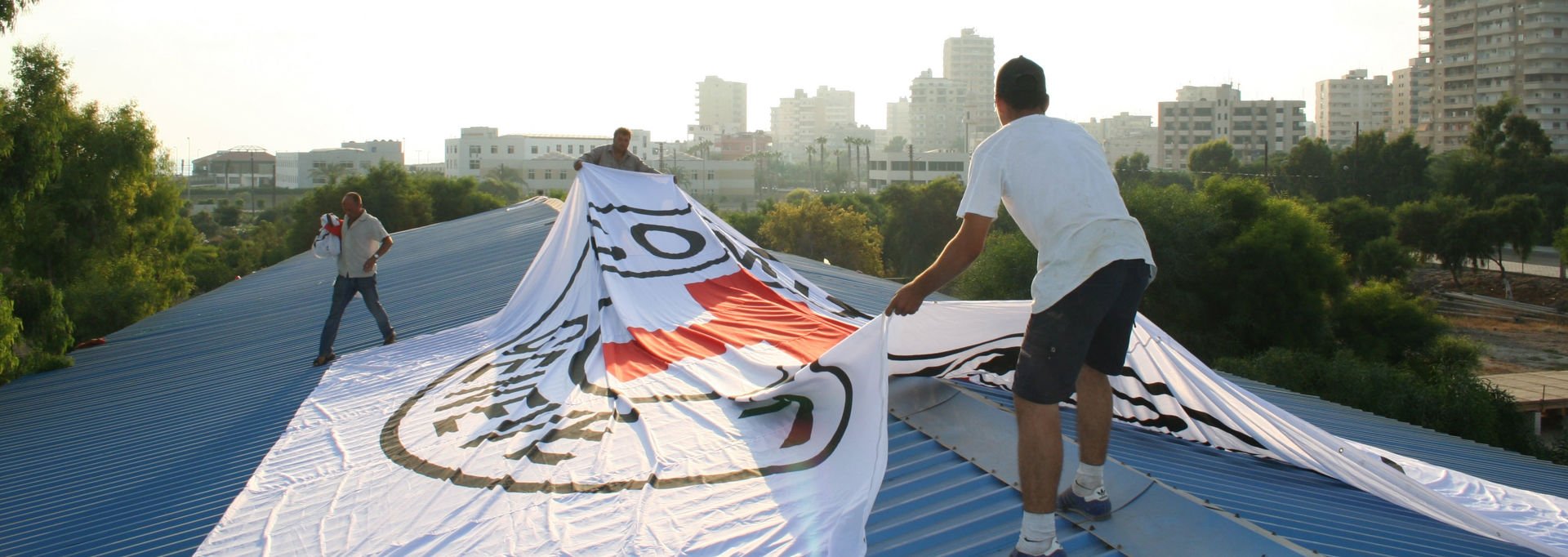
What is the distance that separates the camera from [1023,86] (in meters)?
3.18

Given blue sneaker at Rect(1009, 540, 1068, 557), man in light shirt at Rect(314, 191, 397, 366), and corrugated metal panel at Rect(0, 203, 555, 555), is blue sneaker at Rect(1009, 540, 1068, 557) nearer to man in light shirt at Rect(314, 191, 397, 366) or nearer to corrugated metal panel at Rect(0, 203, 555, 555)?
corrugated metal panel at Rect(0, 203, 555, 555)

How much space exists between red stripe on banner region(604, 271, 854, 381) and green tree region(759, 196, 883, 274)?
25.9 metres

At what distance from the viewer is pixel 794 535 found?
315cm

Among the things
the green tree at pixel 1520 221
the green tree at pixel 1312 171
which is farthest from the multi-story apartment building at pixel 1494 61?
the green tree at pixel 1520 221

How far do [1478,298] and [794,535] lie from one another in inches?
1637

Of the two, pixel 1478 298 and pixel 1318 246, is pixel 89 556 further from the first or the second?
pixel 1478 298

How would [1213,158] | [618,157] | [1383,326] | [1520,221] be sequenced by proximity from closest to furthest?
[618,157], [1383,326], [1520,221], [1213,158]

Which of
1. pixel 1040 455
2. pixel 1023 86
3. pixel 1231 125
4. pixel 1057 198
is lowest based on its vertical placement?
pixel 1040 455

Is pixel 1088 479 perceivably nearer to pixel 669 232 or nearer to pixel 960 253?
pixel 960 253

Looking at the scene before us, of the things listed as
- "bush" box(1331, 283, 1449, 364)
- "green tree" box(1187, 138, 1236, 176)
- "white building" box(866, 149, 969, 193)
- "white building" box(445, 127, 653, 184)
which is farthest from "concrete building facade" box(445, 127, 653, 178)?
"bush" box(1331, 283, 1449, 364)

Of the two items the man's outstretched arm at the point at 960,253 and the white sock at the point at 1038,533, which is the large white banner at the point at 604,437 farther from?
the man's outstretched arm at the point at 960,253

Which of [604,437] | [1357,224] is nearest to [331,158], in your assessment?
[1357,224]

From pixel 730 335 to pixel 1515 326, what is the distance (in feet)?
114

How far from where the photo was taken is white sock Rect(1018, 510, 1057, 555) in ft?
9.62
